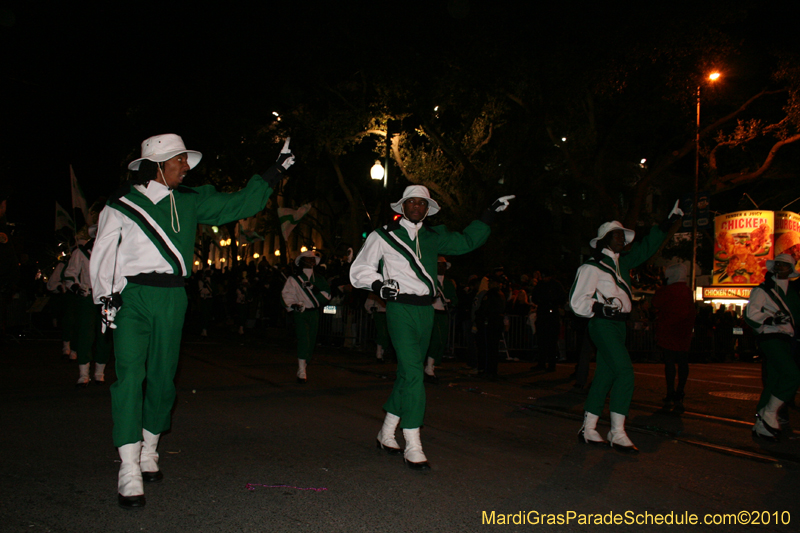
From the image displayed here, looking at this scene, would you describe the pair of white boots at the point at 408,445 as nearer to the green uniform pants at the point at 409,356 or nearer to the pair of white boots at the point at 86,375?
the green uniform pants at the point at 409,356

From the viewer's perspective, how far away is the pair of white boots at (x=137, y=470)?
4008mm

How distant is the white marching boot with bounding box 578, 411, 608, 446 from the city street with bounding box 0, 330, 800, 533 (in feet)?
0.41

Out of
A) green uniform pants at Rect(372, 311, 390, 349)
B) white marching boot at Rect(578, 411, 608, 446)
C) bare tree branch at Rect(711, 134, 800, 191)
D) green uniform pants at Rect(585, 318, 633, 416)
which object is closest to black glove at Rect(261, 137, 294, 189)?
green uniform pants at Rect(585, 318, 633, 416)

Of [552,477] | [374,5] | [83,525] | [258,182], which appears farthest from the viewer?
[374,5]

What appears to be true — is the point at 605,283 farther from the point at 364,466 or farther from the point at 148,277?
the point at 148,277

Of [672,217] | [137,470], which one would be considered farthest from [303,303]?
[137,470]

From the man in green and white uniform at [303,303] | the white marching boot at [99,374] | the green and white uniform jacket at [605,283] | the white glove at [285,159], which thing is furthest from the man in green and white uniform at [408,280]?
the white marching boot at [99,374]

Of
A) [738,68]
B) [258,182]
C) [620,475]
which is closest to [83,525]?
[258,182]

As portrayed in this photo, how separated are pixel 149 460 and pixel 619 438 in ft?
12.8

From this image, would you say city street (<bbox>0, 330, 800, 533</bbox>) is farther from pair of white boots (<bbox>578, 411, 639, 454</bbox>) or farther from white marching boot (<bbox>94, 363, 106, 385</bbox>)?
white marching boot (<bbox>94, 363, 106, 385</bbox>)

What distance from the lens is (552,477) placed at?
5.09 meters

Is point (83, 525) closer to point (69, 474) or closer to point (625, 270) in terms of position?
point (69, 474)

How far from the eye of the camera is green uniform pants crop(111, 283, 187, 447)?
4.26 meters

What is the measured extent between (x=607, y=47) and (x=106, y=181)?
15.0 metres
